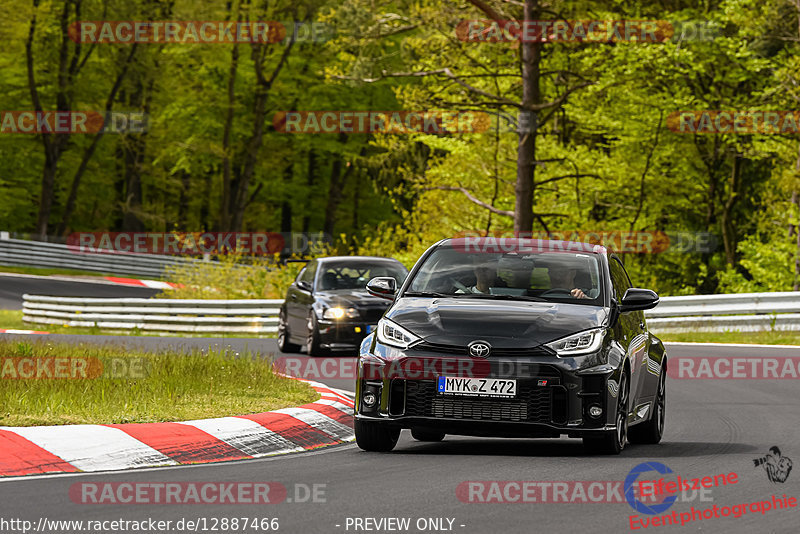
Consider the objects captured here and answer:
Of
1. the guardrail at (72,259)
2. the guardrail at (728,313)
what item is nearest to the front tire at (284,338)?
the guardrail at (728,313)

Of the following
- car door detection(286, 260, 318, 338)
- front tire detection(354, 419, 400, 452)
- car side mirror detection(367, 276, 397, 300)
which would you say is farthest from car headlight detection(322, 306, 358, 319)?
front tire detection(354, 419, 400, 452)

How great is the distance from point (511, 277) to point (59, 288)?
3738cm

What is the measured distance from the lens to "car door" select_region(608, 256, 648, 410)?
35.5ft

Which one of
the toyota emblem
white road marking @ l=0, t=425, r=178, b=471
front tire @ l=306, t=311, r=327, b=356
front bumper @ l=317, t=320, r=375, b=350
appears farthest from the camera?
front tire @ l=306, t=311, r=327, b=356

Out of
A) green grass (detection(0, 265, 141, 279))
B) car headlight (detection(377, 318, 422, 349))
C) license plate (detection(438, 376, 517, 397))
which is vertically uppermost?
car headlight (detection(377, 318, 422, 349))

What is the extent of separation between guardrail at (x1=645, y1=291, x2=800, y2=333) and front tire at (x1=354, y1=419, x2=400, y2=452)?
52.3ft

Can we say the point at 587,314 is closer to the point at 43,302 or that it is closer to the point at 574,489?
the point at 574,489

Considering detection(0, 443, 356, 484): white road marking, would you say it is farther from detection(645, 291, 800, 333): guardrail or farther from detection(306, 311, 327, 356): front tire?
detection(645, 291, 800, 333): guardrail

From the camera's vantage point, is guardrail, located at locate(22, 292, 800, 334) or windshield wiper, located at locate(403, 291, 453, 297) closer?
windshield wiper, located at locate(403, 291, 453, 297)

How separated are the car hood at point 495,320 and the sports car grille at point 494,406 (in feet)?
1.10

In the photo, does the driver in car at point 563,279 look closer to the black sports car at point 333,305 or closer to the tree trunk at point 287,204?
the black sports car at point 333,305

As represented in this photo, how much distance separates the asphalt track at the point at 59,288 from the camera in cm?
4425

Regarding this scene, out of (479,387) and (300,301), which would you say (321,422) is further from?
(300,301)

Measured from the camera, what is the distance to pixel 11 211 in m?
65.3
